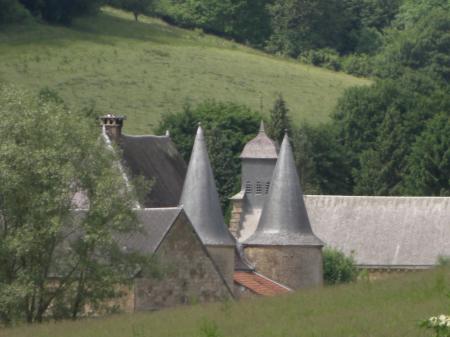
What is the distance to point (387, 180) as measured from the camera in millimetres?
85875

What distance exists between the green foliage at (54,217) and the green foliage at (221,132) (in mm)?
42917

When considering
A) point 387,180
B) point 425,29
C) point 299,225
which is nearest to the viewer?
point 299,225

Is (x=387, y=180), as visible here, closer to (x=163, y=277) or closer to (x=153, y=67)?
(x=153, y=67)

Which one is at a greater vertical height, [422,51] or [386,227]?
[386,227]

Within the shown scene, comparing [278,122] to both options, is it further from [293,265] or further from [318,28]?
[318,28]

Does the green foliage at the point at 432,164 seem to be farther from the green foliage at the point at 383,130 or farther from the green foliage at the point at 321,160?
the green foliage at the point at 321,160

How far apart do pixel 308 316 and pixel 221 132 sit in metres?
56.8

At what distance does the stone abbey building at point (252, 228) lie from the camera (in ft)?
136

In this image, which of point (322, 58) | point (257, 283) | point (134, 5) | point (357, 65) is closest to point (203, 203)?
point (257, 283)

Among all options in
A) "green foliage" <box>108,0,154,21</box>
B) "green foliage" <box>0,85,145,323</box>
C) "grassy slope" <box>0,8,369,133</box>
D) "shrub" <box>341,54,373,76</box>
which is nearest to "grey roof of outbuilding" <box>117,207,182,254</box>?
"green foliage" <box>0,85,145,323</box>

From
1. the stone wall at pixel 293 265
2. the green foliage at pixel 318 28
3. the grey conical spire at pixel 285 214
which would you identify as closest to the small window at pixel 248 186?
the grey conical spire at pixel 285 214

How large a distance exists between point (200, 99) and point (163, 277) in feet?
184

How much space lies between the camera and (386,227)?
6756cm

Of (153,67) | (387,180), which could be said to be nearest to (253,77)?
(153,67)
